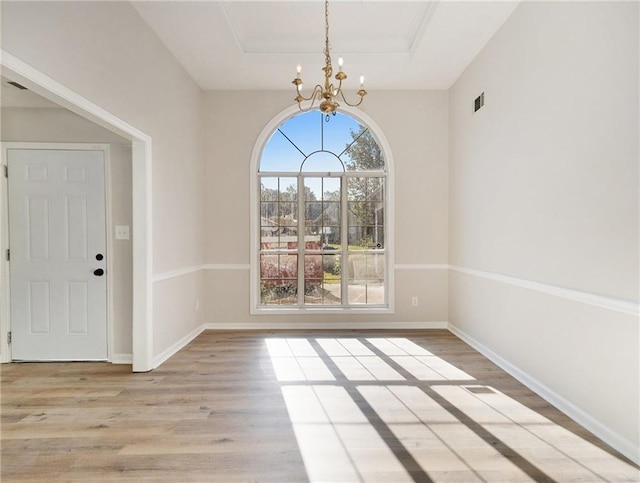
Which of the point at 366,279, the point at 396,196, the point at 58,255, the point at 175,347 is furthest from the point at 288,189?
the point at 58,255

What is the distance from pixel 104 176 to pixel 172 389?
6.83 ft

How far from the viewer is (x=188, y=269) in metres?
3.87

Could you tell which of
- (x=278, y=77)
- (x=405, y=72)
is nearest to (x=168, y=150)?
(x=278, y=77)

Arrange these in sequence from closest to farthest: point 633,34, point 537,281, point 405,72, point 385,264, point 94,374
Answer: point 633,34 → point 537,281 → point 94,374 → point 405,72 → point 385,264

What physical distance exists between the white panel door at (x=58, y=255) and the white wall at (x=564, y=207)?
3.76 m

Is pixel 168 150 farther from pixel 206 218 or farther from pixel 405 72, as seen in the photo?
pixel 405 72

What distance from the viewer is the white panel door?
3.20 meters

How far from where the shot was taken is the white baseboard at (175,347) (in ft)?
10.3

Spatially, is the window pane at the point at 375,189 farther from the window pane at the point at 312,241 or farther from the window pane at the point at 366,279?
the window pane at the point at 312,241

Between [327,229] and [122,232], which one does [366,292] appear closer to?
[327,229]

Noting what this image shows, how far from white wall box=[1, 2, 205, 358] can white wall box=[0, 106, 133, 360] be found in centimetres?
30

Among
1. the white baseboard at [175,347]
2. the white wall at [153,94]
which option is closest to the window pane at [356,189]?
the white wall at [153,94]

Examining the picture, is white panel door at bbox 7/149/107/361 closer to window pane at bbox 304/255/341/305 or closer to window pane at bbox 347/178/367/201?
window pane at bbox 304/255/341/305

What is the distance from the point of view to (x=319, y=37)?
350 cm
